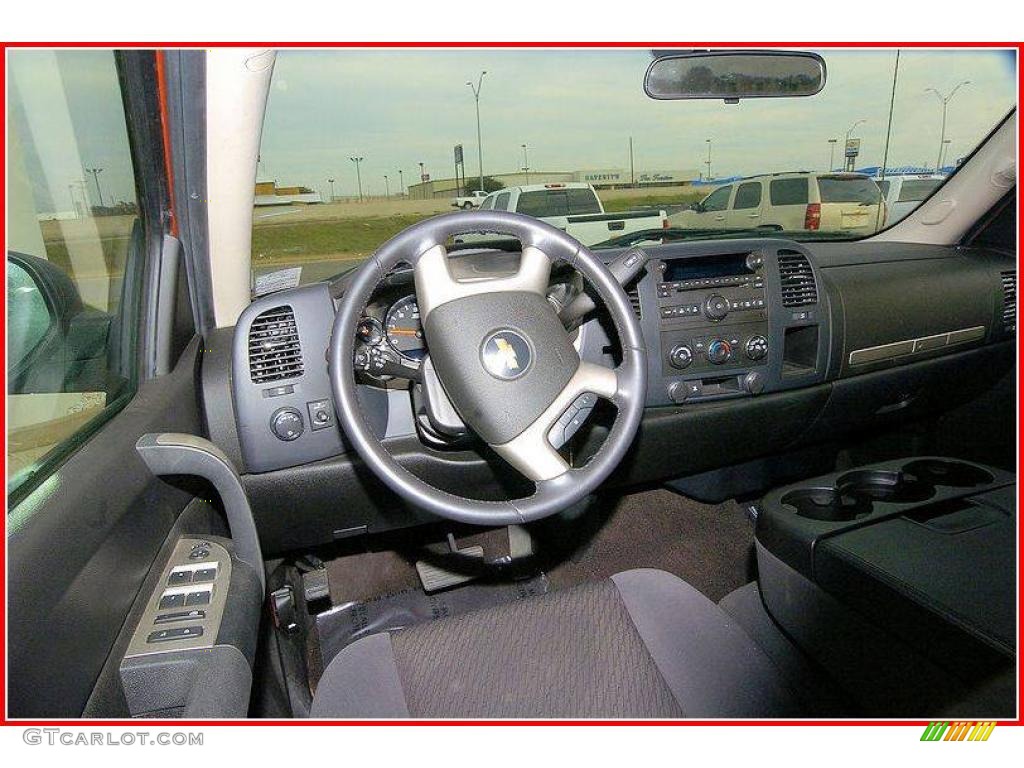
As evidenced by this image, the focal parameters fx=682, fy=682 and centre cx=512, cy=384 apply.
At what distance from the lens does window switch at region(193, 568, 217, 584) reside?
1509mm

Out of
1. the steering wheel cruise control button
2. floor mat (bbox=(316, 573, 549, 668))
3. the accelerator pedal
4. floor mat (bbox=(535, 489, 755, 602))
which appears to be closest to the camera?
the steering wheel cruise control button

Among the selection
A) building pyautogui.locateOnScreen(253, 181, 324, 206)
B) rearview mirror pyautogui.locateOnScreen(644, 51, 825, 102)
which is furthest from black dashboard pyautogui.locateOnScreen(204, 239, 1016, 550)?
rearview mirror pyautogui.locateOnScreen(644, 51, 825, 102)

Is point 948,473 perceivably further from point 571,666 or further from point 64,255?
point 64,255

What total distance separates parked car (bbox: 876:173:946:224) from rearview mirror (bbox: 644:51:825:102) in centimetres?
99

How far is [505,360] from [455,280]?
218 mm

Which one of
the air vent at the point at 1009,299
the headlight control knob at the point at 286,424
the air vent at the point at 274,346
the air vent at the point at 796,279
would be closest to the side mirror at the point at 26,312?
the air vent at the point at 274,346

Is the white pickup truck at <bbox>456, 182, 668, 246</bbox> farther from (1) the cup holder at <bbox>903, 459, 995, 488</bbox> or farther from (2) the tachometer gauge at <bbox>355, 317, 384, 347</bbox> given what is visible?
(1) the cup holder at <bbox>903, 459, 995, 488</bbox>

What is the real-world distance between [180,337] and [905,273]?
2.63 meters

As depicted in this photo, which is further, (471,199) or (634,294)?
(634,294)

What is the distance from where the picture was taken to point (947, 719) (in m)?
1.22

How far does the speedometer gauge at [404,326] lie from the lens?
6.17 feet

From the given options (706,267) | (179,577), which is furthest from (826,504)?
(179,577)

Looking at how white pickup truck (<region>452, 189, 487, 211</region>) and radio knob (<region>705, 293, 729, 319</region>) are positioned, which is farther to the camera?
radio knob (<region>705, 293, 729, 319</region>)

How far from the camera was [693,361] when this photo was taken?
230cm
